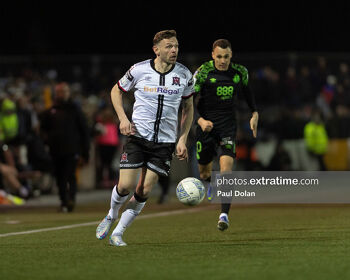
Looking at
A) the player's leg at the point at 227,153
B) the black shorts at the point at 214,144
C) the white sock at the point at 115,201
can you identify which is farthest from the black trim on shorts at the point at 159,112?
the black shorts at the point at 214,144

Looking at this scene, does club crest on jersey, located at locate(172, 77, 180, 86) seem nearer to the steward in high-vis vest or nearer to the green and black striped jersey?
the green and black striped jersey

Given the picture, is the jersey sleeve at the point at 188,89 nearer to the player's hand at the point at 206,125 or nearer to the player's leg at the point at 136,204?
the player's leg at the point at 136,204

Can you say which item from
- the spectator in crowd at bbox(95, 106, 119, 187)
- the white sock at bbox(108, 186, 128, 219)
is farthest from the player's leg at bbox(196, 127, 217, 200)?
the spectator in crowd at bbox(95, 106, 119, 187)

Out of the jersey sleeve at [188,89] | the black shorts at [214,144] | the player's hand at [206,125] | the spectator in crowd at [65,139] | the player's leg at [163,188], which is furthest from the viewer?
the player's leg at [163,188]

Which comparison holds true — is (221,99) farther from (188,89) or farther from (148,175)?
(148,175)

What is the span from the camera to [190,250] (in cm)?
924

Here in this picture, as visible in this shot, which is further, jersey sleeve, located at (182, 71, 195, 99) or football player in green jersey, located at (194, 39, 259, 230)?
football player in green jersey, located at (194, 39, 259, 230)

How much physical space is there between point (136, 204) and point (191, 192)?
2.95 feet

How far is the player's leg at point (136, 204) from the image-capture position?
31.9ft

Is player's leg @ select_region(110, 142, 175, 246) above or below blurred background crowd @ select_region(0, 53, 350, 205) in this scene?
below

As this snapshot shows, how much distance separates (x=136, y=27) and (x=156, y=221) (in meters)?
23.7

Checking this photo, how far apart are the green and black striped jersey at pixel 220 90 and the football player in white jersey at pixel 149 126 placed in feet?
6.70

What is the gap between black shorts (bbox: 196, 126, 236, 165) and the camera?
11.9m

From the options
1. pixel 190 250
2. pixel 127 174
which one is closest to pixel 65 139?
pixel 127 174
